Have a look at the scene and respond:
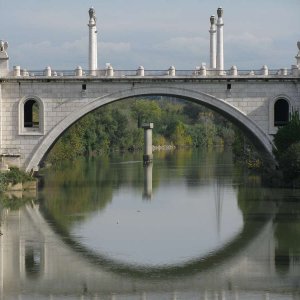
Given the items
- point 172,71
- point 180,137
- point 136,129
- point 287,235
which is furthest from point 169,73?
point 180,137

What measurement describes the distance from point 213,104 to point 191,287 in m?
25.9

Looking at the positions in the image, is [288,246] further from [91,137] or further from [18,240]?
[91,137]

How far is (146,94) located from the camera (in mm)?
50906

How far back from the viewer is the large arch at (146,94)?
50.7m

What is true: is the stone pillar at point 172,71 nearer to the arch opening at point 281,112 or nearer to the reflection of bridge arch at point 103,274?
the arch opening at point 281,112

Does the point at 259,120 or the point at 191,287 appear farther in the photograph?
the point at 259,120

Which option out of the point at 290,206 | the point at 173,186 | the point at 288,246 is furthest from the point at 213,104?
the point at 288,246

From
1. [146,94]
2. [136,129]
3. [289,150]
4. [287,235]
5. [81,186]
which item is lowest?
[287,235]

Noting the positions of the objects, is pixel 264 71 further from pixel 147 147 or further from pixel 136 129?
pixel 136 129

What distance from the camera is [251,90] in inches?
2013

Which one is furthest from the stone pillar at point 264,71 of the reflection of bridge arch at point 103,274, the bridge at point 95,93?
the reflection of bridge arch at point 103,274

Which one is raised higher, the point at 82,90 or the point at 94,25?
the point at 94,25

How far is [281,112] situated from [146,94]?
25.6 ft

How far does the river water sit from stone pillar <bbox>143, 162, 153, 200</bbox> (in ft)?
1.05
